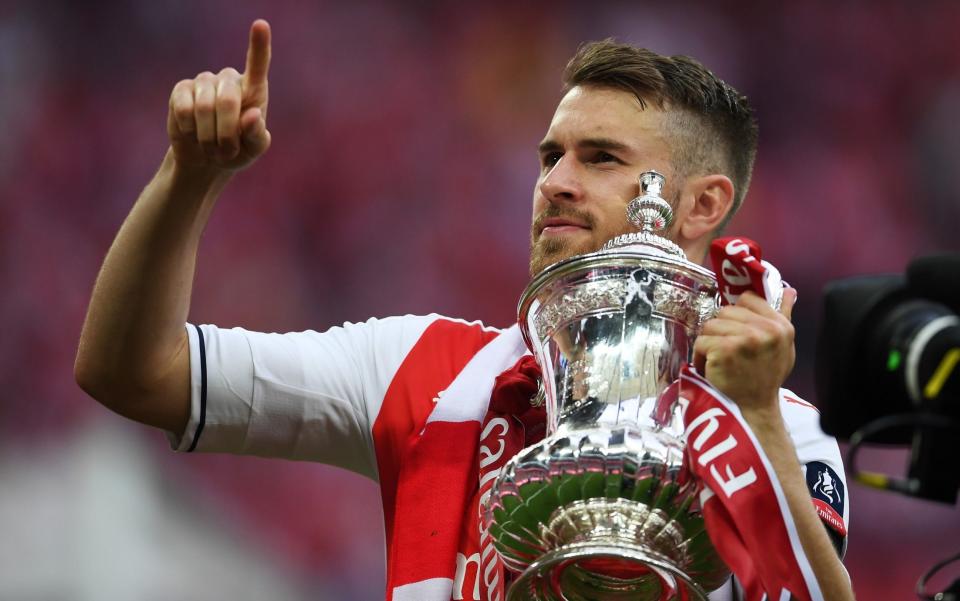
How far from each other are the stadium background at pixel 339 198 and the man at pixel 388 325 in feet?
9.11

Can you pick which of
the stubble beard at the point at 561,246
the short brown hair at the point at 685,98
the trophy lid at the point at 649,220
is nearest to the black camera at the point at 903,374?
the trophy lid at the point at 649,220

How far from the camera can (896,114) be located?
20.7ft

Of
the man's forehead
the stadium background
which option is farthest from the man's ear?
the stadium background

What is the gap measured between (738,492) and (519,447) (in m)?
0.58

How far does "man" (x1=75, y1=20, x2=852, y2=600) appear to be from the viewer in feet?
6.04

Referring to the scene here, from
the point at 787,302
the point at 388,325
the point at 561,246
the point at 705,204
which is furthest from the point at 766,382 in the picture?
the point at 705,204

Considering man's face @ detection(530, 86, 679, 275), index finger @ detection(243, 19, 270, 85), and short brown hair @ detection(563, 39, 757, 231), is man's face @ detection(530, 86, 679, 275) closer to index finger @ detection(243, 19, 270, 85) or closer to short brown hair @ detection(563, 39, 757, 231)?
short brown hair @ detection(563, 39, 757, 231)

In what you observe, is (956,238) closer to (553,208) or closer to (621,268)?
(553,208)

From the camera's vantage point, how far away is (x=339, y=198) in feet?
19.5

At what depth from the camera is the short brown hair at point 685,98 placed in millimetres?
2734

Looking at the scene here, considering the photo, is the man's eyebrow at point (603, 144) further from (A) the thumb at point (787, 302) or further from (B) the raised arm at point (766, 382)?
(B) the raised arm at point (766, 382)

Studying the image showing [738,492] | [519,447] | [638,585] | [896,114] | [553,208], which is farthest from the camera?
[896,114]

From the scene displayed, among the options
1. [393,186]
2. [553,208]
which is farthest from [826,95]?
[553,208]

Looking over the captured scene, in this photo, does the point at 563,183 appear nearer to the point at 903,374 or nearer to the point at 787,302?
the point at 787,302
